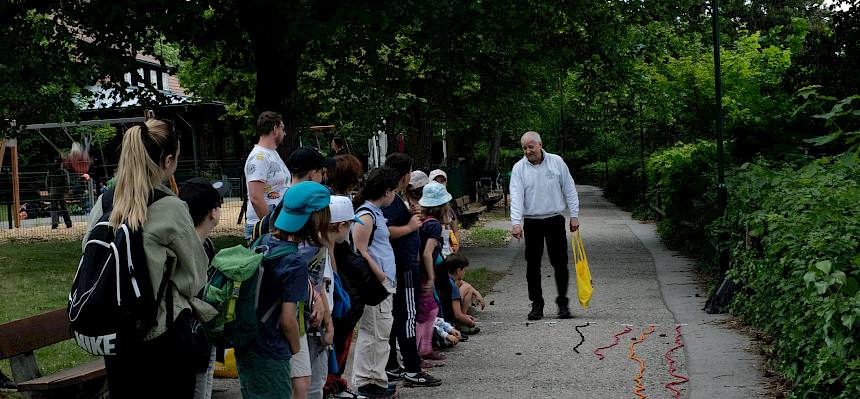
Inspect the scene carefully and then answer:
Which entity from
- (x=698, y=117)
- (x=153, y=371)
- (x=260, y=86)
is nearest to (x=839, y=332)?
(x=153, y=371)

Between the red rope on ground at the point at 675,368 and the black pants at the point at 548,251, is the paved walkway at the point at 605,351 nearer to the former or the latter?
the red rope on ground at the point at 675,368

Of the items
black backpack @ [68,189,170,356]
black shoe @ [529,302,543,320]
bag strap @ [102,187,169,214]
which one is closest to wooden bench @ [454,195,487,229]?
black shoe @ [529,302,543,320]

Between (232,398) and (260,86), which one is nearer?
(232,398)

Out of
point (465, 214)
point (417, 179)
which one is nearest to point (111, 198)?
point (417, 179)

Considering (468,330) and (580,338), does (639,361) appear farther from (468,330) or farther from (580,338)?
(468,330)

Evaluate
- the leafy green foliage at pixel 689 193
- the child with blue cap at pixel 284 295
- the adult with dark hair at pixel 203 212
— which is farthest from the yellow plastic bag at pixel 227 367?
the leafy green foliage at pixel 689 193

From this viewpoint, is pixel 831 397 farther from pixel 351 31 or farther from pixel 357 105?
pixel 357 105

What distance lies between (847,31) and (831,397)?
12.0m

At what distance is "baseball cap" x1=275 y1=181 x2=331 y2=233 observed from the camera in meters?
5.21

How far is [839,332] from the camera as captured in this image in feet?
15.8

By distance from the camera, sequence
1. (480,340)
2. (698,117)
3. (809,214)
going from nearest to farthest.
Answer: (809,214) < (480,340) < (698,117)

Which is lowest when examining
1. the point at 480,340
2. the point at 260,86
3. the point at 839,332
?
the point at 480,340

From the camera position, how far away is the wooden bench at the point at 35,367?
632 centimetres

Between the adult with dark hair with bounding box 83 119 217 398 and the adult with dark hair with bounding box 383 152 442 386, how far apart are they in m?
3.64
